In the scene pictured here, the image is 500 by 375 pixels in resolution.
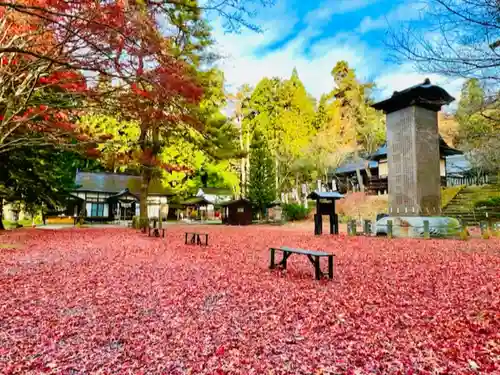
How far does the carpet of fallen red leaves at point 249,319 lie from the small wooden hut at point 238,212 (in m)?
21.5

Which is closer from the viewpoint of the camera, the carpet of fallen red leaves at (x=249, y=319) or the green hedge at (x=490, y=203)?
the carpet of fallen red leaves at (x=249, y=319)

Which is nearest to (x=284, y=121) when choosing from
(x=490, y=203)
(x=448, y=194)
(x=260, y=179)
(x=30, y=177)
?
(x=260, y=179)

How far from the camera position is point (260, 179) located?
30781 millimetres

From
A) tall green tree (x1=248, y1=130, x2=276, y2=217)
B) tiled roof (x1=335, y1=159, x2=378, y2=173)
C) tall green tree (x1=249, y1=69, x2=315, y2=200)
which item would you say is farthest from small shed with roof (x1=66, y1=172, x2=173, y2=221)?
tiled roof (x1=335, y1=159, x2=378, y2=173)

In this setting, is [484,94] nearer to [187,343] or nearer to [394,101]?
[187,343]

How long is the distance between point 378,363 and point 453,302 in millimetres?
2477

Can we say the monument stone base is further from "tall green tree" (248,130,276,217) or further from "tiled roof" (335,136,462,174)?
"tall green tree" (248,130,276,217)

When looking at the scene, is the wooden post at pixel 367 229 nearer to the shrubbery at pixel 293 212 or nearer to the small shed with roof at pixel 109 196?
the shrubbery at pixel 293 212

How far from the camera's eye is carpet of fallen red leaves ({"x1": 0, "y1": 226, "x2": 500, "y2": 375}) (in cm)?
292

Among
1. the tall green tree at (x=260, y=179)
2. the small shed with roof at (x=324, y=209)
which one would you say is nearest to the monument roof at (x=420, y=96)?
the small shed with roof at (x=324, y=209)

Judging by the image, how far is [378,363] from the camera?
9.43 feet

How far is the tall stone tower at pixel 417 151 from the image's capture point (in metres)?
13.6

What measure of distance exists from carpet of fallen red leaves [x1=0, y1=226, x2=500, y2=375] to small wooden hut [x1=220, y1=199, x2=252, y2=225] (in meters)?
21.5

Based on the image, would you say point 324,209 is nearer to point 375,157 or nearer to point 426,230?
point 426,230
